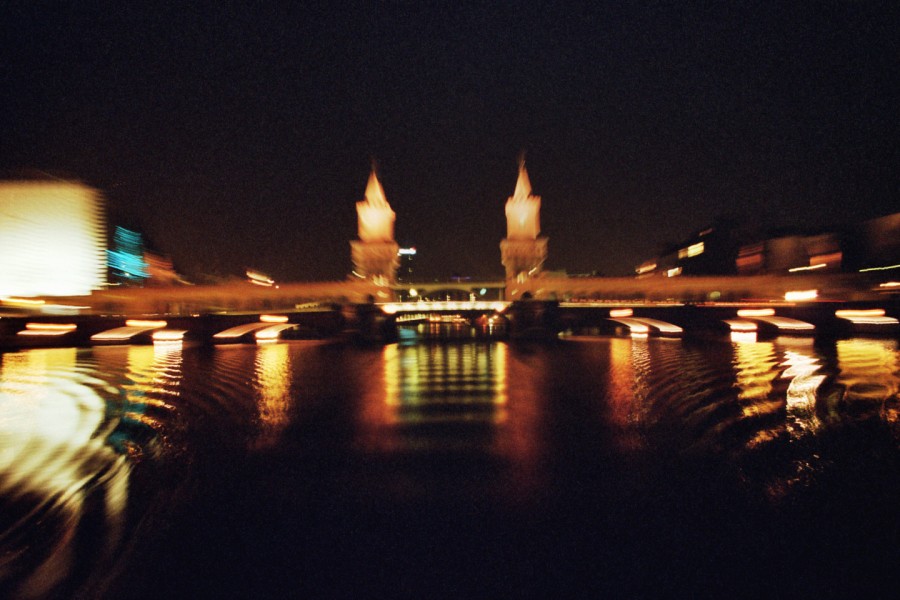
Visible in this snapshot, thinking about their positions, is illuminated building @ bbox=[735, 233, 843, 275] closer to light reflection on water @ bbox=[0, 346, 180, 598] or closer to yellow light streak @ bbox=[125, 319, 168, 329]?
yellow light streak @ bbox=[125, 319, 168, 329]

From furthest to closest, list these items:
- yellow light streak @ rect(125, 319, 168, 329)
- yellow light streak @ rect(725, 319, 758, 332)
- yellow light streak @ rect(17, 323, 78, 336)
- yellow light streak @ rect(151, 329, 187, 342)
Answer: yellow light streak @ rect(125, 319, 168, 329), yellow light streak @ rect(151, 329, 187, 342), yellow light streak @ rect(725, 319, 758, 332), yellow light streak @ rect(17, 323, 78, 336)

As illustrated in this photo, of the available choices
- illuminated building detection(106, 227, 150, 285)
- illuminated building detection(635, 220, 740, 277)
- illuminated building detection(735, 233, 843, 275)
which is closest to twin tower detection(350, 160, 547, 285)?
illuminated building detection(635, 220, 740, 277)

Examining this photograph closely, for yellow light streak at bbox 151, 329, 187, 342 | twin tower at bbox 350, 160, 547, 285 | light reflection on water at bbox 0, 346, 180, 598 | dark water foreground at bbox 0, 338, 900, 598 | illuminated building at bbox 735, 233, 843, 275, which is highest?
twin tower at bbox 350, 160, 547, 285

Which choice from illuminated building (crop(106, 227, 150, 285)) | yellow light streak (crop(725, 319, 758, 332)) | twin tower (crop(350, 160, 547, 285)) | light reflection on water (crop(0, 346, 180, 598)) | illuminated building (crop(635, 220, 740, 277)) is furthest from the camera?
twin tower (crop(350, 160, 547, 285))

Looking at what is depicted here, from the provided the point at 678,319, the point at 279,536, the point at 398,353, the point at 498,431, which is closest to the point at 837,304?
the point at 678,319

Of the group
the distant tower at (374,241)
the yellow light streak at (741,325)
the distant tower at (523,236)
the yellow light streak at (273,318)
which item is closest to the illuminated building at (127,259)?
the yellow light streak at (273,318)

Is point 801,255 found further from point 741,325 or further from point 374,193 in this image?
point 374,193

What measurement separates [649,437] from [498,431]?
1534mm

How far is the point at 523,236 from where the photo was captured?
Answer: 82.3 m

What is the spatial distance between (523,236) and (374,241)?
28.0 m

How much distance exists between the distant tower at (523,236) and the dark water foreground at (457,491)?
7548 cm

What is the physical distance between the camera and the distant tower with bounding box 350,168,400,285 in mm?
82375

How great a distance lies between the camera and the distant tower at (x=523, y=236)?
268ft

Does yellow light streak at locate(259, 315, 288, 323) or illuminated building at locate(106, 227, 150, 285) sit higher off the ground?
illuminated building at locate(106, 227, 150, 285)
